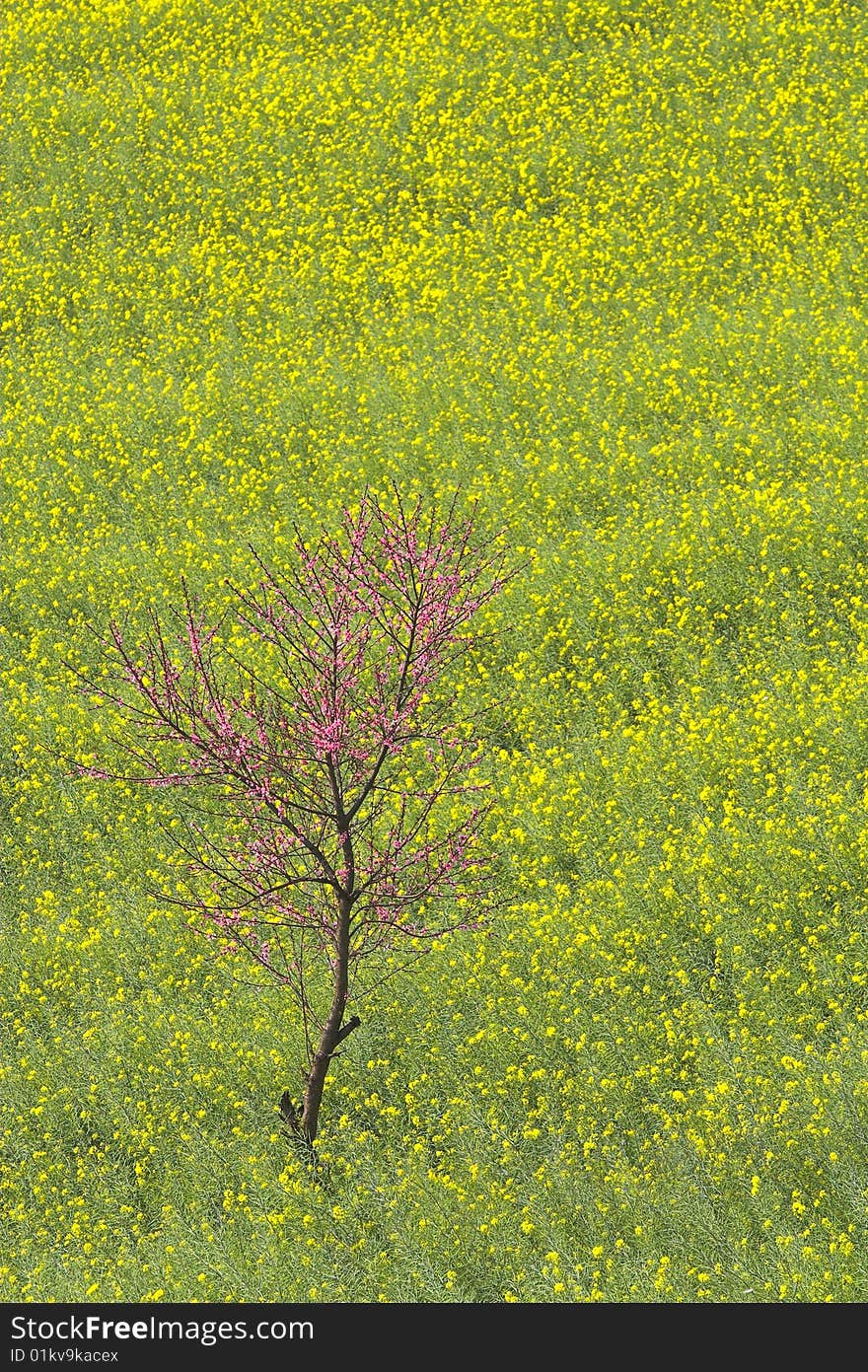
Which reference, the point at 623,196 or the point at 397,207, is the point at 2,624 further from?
the point at 623,196

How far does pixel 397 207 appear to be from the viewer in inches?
901

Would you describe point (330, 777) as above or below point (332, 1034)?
Result: above

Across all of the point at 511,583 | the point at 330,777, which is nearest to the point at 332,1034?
the point at 330,777

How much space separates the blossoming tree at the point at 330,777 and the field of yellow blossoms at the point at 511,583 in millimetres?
475

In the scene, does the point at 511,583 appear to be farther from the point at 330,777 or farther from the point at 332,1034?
the point at 332,1034

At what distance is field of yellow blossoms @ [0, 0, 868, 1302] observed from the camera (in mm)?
9328

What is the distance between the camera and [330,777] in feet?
29.1

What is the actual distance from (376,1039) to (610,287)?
42.6ft

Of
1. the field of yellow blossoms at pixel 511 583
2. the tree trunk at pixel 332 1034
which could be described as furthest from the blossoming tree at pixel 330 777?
the field of yellow blossoms at pixel 511 583

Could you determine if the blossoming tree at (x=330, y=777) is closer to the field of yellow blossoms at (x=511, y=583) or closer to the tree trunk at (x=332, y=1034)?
the tree trunk at (x=332, y=1034)

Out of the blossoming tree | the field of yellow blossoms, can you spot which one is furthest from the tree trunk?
the field of yellow blossoms

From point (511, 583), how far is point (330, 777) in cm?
672

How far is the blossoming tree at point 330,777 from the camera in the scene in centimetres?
877

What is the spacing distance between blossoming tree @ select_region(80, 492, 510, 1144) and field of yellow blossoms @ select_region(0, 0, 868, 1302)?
0.48 meters
